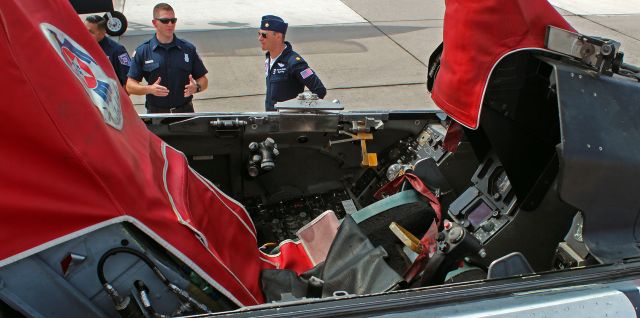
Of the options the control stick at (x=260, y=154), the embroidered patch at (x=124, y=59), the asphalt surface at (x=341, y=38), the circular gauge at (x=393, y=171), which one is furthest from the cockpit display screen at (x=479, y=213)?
the asphalt surface at (x=341, y=38)

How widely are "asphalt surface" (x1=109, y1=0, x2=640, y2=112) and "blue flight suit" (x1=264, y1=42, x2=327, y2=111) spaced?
2152 millimetres

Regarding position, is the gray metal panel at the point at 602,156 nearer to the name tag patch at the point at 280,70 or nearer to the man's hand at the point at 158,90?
the name tag patch at the point at 280,70

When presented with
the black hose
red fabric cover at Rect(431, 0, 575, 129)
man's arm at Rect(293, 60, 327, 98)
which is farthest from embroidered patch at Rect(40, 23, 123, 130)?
man's arm at Rect(293, 60, 327, 98)

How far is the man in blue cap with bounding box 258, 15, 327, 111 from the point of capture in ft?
15.0

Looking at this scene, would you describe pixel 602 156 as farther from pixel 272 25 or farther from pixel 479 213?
pixel 272 25

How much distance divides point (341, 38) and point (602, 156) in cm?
834

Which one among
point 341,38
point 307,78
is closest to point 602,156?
point 307,78

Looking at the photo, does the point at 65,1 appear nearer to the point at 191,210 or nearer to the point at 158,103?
the point at 191,210

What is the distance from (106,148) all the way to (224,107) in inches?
209

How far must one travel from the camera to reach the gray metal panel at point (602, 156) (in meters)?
2.01

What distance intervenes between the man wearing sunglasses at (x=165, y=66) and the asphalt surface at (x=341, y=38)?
201cm

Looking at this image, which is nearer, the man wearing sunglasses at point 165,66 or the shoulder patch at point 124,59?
the man wearing sunglasses at point 165,66

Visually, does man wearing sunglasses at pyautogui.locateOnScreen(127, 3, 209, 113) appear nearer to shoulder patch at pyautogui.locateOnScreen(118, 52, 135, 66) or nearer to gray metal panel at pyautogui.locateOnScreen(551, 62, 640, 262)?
shoulder patch at pyautogui.locateOnScreen(118, 52, 135, 66)

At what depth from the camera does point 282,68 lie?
4660mm
